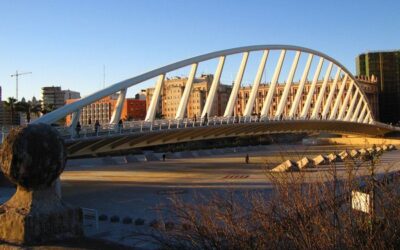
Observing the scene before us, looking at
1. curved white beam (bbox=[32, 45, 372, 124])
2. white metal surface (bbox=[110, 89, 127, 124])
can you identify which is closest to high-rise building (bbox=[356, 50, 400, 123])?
curved white beam (bbox=[32, 45, 372, 124])

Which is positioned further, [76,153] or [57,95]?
[57,95]

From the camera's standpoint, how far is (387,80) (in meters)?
142

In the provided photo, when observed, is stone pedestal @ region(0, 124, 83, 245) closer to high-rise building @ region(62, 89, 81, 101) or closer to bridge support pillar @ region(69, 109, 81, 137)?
bridge support pillar @ region(69, 109, 81, 137)

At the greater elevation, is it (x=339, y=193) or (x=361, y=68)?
(x=361, y=68)

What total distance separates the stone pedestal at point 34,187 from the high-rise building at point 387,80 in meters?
141

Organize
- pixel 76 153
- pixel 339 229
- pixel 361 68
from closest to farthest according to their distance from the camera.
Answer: pixel 339 229 → pixel 76 153 → pixel 361 68

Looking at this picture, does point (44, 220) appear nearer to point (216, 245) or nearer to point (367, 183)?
point (216, 245)

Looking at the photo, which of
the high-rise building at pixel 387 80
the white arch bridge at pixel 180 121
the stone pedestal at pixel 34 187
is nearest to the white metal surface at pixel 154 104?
the white arch bridge at pixel 180 121

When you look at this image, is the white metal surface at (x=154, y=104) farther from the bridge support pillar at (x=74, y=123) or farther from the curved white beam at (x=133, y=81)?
the bridge support pillar at (x=74, y=123)

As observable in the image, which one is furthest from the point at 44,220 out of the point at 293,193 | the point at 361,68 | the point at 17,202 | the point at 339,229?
the point at 361,68

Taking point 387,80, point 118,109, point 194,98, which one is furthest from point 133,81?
point 387,80

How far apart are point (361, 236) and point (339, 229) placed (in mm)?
260

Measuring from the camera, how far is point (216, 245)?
5363mm

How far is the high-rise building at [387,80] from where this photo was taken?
138000 mm
